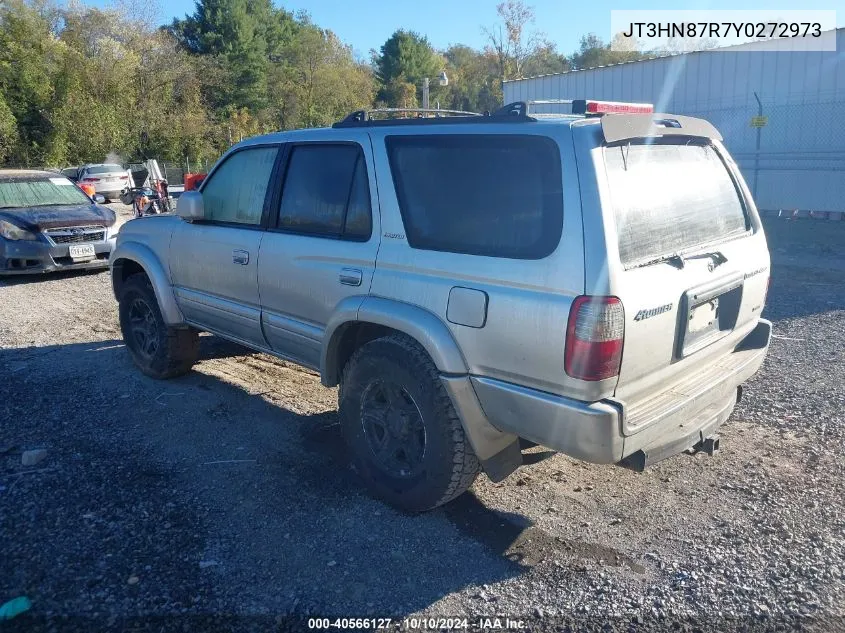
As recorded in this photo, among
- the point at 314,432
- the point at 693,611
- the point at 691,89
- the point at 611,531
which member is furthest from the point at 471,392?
the point at 691,89

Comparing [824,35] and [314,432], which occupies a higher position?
[824,35]

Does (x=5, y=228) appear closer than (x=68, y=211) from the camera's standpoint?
Yes

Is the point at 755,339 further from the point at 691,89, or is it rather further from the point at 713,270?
the point at 691,89

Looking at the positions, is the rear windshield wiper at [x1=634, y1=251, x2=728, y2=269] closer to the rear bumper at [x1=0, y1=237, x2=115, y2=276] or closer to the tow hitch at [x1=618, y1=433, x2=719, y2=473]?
the tow hitch at [x1=618, y1=433, x2=719, y2=473]

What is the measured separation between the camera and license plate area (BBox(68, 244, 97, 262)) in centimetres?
1013

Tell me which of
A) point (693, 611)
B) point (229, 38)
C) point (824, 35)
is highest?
point (229, 38)

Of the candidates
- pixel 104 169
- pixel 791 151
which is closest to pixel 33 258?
pixel 791 151

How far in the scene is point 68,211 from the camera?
1055cm

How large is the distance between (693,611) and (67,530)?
298cm

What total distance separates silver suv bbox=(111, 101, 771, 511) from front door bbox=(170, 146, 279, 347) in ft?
0.37

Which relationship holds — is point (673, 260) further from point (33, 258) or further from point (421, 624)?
point (33, 258)

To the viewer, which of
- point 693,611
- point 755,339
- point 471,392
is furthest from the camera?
point 755,339

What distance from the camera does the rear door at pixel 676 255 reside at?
2.99m

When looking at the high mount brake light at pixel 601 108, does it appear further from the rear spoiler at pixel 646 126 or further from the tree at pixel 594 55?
the tree at pixel 594 55
